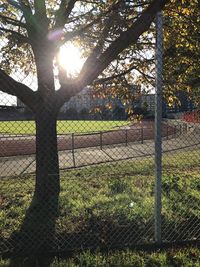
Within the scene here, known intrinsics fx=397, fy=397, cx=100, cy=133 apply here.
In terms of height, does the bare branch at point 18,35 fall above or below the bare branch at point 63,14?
below

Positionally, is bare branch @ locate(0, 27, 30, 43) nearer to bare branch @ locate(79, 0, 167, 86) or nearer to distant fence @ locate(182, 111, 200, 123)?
bare branch @ locate(79, 0, 167, 86)

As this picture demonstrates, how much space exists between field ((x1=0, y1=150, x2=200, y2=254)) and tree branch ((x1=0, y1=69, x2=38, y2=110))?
178cm

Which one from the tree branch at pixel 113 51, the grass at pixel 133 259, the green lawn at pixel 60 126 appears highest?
the tree branch at pixel 113 51

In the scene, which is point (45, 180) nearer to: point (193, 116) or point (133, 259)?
point (133, 259)

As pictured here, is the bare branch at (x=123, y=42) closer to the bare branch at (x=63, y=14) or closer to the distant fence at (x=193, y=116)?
the bare branch at (x=63, y=14)

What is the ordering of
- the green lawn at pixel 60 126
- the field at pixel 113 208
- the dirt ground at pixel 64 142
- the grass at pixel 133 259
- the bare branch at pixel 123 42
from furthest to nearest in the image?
the dirt ground at pixel 64 142, the green lawn at pixel 60 126, the field at pixel 113 208, the bare branch at pixel 123 42, the grass at pixel 133 259

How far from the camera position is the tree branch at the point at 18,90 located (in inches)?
245

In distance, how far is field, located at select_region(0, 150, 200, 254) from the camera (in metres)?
5.74

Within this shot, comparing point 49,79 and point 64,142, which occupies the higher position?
point 49,79

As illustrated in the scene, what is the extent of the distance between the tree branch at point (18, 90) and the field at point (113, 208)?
5.84ft

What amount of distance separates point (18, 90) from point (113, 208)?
8.56 ft

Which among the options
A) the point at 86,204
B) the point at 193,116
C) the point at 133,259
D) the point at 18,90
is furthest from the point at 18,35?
the point at 193,116

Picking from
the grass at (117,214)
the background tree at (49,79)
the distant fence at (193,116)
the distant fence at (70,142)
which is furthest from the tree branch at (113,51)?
the distant fence at (70,142)

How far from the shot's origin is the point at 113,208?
698 centimetres
